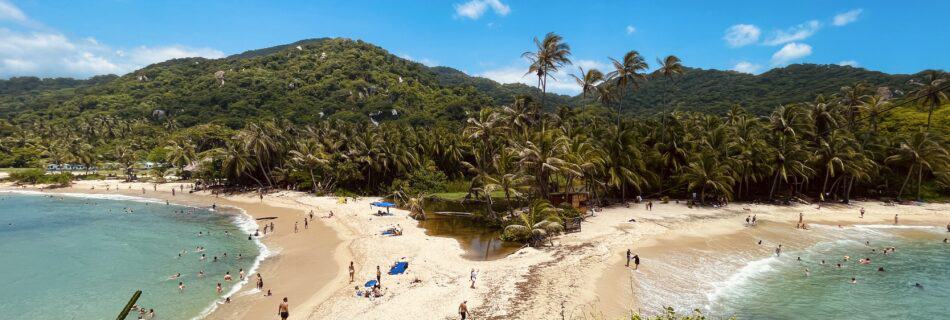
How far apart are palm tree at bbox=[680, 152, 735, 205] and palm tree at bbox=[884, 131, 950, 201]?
751 inches

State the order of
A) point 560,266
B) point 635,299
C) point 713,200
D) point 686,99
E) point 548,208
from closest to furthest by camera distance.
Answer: point 635,299 → point 560,266 → point 548,208 → point 713,200 → point 686,99

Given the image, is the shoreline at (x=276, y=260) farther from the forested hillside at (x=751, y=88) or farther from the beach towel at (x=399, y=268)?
the forested hillside at (x=751, y=88)

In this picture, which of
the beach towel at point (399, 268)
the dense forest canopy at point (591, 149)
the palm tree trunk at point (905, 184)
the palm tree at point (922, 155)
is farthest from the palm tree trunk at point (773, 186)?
the beach towel at point (399, 268)

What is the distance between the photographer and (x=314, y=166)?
207 ft

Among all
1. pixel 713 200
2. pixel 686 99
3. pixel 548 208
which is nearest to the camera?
pixel 548 208

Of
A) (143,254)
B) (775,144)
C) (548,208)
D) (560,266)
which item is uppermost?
(775,144)

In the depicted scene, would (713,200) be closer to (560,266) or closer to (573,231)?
(573,231)

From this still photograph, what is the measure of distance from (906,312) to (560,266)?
1706 cm

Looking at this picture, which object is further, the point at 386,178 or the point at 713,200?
the point at 386,178

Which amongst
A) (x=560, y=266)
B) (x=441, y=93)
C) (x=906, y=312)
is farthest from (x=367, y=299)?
(x=441, y=93)

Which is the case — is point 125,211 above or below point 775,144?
below

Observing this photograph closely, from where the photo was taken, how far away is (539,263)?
90.5ft

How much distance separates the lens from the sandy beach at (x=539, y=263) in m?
22.0

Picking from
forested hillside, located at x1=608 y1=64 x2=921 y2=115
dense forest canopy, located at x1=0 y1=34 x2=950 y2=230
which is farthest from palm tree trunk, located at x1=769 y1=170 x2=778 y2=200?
forested hillside, located at x1=608 y1=64 x2=921 y2=115
